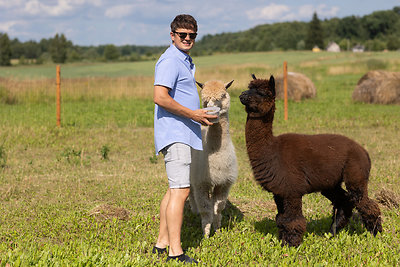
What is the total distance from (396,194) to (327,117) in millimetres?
8032

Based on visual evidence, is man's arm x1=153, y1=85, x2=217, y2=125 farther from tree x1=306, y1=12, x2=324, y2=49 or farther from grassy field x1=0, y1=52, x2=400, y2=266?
tree x1=306, y1=12, x2=324, y2=49

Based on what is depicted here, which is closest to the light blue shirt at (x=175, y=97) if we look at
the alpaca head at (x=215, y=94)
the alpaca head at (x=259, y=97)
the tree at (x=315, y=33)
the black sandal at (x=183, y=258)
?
the alpaca head at (x=259, y=97)

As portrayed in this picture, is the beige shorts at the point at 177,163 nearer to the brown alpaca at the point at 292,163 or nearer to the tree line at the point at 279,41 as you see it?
the brown alpaca at the point at 292,163

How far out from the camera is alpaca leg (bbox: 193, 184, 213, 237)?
5.15 m

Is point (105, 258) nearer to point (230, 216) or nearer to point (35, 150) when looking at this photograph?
point (230, 216)

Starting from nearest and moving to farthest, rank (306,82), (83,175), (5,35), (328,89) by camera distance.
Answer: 1. (83,175)
2. (306,82)
3. (328,89)
4. (5,35)

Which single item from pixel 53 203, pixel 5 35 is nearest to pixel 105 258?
pixel 53 203

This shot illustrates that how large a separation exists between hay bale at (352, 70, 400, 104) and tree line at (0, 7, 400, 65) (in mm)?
65016

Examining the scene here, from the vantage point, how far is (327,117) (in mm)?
14148

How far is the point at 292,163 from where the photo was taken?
14.6ft

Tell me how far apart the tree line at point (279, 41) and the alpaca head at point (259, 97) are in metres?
77.2

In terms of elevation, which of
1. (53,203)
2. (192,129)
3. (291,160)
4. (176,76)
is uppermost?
(176,76)

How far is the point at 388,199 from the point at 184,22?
411 cm

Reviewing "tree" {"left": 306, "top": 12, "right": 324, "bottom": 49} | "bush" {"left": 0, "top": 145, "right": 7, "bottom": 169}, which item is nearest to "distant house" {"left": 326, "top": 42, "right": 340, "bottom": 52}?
"tree" {"left": 306, "top": 12, "right": 324, "bottom": 49}
